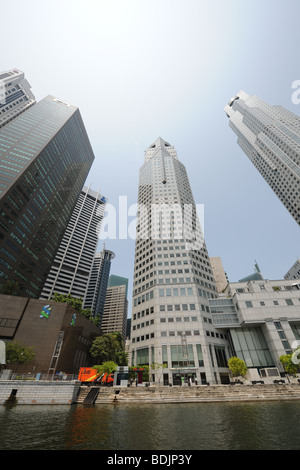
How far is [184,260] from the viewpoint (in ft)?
238

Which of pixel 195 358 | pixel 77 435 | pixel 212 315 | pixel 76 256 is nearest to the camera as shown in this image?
pixel 77 435

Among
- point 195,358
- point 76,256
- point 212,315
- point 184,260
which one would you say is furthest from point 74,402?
point 76,256

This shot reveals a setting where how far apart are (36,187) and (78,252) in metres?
60.6

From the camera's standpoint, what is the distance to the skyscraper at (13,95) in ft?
471

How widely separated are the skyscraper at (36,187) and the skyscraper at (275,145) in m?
128

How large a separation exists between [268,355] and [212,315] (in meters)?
17.3

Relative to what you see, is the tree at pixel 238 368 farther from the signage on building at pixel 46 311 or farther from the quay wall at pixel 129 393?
the signage on building at pixel 46 311

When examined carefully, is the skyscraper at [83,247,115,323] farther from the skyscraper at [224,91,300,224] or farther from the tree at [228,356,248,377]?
the skyscraper at [224,91,300,224]

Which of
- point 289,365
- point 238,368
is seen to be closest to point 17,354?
point 238,368

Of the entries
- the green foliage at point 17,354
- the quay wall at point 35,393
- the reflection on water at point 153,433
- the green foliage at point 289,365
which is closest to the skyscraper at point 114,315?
A: the green foliage at point 17,354

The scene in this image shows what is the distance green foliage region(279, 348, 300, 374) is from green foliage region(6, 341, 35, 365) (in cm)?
5730

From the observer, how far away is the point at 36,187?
99688 mm
